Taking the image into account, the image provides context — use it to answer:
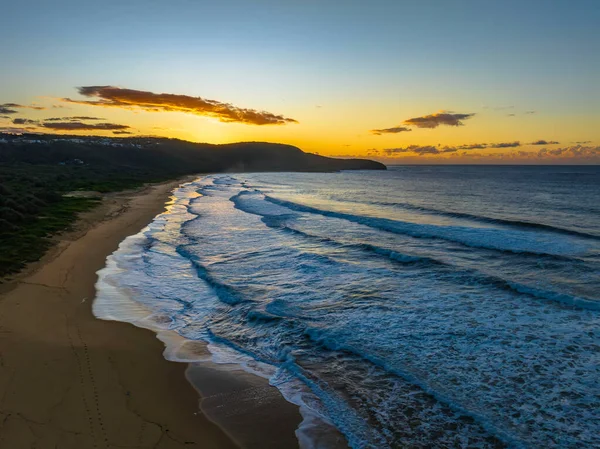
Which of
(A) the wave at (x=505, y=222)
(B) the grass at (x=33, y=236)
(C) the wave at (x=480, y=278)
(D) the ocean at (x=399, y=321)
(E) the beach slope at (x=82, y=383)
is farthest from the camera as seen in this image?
(A) the wave at (x=505, y=222)

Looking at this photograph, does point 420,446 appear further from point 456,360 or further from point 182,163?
point 182,163

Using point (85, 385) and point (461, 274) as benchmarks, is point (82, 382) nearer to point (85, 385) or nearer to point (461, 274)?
point (85, 385)

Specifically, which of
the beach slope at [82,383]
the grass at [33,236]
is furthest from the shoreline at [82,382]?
the grass at [33,236]

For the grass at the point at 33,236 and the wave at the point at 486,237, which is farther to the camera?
the wave at the point at 486,237

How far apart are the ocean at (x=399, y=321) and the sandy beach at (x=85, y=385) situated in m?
1.07

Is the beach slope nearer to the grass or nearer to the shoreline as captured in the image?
the shoreline

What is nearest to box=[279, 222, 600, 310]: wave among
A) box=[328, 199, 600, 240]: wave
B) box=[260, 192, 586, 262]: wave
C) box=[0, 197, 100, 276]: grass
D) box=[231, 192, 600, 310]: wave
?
box=[231, 192, 600, 310]: wave

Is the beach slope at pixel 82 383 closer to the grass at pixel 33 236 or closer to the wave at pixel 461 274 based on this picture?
the grass at pixel 33 236

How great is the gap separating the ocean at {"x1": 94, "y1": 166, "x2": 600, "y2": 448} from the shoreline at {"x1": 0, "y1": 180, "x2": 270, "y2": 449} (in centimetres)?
115

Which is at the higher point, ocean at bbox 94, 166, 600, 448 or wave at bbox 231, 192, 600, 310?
wave at bbox 231, 192, 600, 310

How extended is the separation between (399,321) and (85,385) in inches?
298

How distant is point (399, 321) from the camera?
1120 cm

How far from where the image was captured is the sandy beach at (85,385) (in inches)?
235

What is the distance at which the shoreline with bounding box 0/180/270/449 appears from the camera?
5.98 meters
